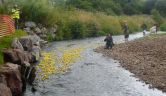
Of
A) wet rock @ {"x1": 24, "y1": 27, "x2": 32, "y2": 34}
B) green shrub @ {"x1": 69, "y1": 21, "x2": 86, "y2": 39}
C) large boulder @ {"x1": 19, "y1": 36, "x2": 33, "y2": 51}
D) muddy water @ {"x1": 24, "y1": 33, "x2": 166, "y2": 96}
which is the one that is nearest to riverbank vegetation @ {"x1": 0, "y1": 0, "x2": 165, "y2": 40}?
green shrub @ {"x1": 69, "y1": 21, "x2": 86, "y2": 39}

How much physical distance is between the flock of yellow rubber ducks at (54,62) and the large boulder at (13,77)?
15.6 feet

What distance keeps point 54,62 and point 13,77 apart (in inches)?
487

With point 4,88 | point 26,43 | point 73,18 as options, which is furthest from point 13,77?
point 73,18

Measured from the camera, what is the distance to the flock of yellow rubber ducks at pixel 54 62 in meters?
32.8

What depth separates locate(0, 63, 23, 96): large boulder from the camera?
25031mm

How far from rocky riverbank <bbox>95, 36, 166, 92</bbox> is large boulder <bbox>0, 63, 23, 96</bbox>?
8875mm

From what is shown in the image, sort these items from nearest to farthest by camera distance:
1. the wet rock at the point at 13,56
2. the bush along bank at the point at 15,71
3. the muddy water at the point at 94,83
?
the bush along bank at the point at 15,71, the muddy water at the point at 94,83, the wet rock at the point at 13,56

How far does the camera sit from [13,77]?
83.4ft

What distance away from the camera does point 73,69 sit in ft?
114

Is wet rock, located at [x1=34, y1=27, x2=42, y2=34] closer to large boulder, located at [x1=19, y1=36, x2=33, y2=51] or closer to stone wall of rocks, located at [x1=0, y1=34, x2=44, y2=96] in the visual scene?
large boulder, located at [x1=19, y1=36, x2=33, y2=51]

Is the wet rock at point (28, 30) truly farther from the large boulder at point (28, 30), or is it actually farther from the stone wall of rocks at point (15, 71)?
the stone wall of rocks at point (15, 71)

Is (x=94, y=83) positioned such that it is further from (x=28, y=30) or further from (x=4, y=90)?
(x=28, y=30)

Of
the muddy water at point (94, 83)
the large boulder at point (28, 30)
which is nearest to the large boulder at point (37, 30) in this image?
the large boulder at point (28, 30)

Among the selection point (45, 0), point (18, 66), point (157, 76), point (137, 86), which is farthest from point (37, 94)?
point (45, 0)
